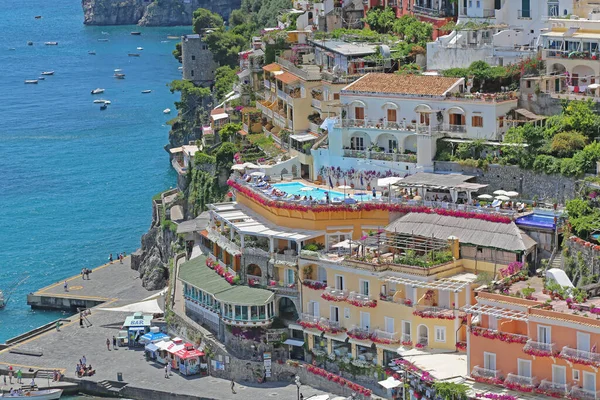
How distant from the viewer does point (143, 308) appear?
9488cm

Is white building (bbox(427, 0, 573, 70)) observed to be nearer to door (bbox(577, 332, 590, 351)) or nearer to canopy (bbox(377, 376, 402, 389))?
canopy (bbox(377, 376, 402, 389))

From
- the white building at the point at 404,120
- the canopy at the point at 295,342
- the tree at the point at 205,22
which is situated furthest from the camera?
the tree at the point at 205,22

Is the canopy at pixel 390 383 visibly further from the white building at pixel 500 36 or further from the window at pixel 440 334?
the white building at pixel 500 36

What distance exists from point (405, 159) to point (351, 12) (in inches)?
1159

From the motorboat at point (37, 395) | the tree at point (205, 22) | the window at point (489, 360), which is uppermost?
the tree at point (205, 22)

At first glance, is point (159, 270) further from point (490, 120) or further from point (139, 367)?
point (490, 120)

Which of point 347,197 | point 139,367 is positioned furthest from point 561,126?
point 139,367

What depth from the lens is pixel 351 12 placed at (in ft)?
375

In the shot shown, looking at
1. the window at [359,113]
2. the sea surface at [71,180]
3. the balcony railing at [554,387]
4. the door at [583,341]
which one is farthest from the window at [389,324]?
the sea surface at [71,180]

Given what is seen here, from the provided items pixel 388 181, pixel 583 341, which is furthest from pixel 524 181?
pixel 583 341

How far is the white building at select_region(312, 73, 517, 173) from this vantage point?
282ft

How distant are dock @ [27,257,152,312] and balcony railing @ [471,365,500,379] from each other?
35.9 metres

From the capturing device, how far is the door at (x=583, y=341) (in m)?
65.8

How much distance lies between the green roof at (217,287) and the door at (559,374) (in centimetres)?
1953
